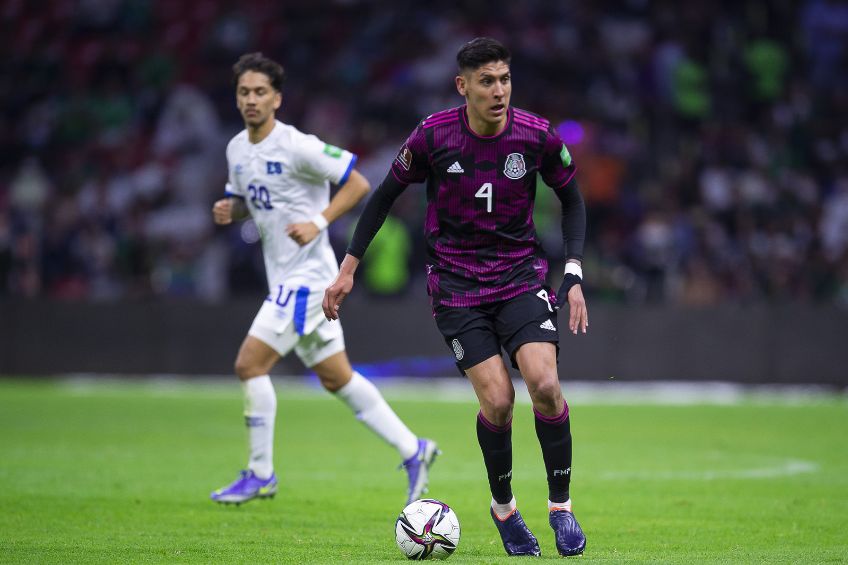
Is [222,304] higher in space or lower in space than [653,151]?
lower

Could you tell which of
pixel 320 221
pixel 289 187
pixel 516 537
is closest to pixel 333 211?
pixel 320 221

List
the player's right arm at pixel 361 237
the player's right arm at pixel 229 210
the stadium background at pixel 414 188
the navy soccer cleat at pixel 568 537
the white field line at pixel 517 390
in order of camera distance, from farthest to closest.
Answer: the stadium background at pixel 414 188
the white field line at pixel 517 390
the player's right arm at pixel 229 210
the player's right arm at pixel 361 237
the navy soccer cleat at pixel 568 537

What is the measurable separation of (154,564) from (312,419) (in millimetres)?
8832

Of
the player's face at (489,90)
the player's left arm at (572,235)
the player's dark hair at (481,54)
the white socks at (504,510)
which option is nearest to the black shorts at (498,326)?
the player's left arm at (572,235)

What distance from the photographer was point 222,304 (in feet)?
61.4

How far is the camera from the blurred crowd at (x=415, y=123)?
19047 mm

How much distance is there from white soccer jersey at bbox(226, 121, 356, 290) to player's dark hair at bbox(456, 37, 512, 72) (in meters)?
2.29

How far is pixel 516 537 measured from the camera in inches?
249

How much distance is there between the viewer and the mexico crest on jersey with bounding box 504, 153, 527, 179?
21.0ft

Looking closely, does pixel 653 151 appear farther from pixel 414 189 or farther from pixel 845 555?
pixel 845 555

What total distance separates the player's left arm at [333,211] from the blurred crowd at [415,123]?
10143 millimetres

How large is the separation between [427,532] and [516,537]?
0.48 metres

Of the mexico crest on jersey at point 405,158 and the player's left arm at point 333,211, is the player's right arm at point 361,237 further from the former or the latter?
the player's left arm at point 333,211

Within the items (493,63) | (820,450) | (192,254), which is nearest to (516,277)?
(493,63)
